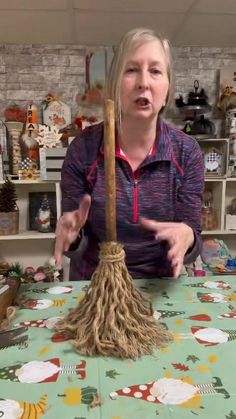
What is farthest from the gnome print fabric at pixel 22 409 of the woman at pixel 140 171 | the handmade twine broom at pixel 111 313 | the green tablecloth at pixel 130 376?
the woman at pixel 140 171

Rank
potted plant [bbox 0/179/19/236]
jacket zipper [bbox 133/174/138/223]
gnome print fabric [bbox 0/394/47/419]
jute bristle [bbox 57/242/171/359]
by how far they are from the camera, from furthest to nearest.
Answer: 1. potted plant [bbox 0/179/19/236]
2. jacket zipper [bbox 133/174/138/223]
3. jute bristle [bbox 57/242/171/359]
4. gnome print fabric [bbox 0/394/47/419]

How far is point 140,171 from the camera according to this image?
876 millimetres

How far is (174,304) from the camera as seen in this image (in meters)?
0.73

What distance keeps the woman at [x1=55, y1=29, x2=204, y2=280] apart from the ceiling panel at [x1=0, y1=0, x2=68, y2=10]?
39.2 inches

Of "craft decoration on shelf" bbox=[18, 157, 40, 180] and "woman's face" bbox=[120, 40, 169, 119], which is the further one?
"craft decoration on shelf" bbox=[18, 157, 40, 180]

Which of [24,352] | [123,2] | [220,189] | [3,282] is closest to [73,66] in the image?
[123,2]

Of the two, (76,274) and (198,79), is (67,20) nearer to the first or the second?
(198,79)

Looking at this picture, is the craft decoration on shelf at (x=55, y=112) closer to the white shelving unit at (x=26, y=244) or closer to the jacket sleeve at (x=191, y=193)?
the white shelving unit at (x=26, y=244)

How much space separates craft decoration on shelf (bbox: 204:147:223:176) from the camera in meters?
2.19

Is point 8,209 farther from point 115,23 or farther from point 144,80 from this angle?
point 144,80

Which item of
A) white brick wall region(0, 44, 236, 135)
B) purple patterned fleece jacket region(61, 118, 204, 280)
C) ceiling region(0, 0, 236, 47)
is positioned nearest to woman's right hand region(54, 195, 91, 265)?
purple patterned fleece jacket region(61, 118, 204, 280)

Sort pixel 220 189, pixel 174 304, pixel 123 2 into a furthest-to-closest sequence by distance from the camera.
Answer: pixel 220 189 < pixel 123 2 < pixel 174 304

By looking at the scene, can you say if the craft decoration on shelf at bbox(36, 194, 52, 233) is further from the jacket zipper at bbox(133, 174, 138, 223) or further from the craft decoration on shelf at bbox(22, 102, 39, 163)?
the jacket zipper at bbox(133, 174, 138, 223)

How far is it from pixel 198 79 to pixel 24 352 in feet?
7.09
